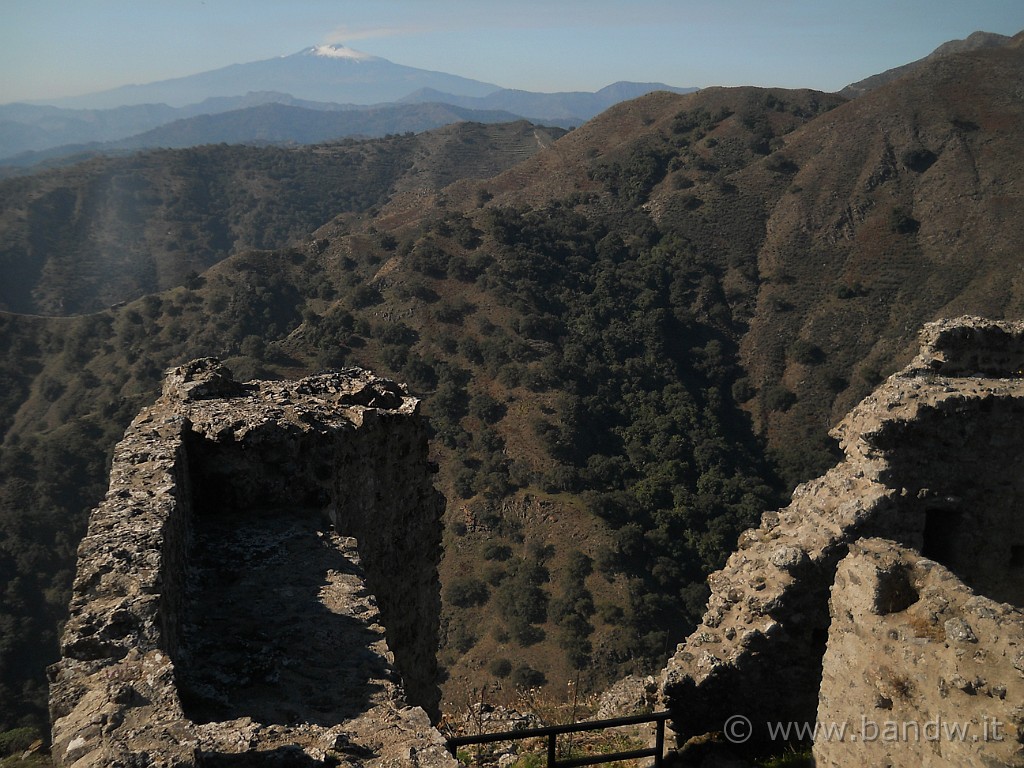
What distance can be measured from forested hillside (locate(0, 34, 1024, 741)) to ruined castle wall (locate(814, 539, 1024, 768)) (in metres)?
22.3

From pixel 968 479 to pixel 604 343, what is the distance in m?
40.0

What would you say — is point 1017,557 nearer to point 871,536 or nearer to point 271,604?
point 871,536

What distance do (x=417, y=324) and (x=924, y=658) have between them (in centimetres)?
4500

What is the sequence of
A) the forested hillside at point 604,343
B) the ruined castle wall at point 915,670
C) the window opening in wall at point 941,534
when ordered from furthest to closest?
1. the forested hillside at point 604,343
2. the window opening in wall at point 941,534
3. the ruined castle wall at point 915,670

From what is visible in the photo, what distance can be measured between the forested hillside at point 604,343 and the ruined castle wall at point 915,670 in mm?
22337

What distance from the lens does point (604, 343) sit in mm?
47781

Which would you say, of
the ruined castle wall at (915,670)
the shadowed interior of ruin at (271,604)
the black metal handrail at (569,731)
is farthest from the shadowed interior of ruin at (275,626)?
the ruined castle wall at (915,670)

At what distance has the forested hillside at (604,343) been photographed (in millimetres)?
32531

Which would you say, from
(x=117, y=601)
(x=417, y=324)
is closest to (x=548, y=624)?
(x=417, y=324)

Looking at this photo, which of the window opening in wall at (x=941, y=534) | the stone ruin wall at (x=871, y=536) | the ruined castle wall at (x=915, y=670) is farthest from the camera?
the window opening in wall at (x=941, y=534)

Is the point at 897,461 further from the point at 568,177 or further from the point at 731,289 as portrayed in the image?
the point at 568,177

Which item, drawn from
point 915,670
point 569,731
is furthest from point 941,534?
point 569,731

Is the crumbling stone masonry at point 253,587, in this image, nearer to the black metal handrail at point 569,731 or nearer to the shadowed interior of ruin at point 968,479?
the black metal handrail at point 569,731

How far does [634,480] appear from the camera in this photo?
125 ft
